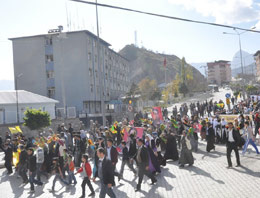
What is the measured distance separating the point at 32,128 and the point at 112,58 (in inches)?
1478

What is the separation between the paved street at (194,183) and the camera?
9.05m

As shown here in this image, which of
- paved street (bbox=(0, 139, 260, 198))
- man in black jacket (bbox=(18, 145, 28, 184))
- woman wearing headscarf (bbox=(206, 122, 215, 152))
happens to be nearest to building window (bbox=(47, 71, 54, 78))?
paved street (bbox=(0, 139, 260, 198))

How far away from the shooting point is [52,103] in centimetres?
3991

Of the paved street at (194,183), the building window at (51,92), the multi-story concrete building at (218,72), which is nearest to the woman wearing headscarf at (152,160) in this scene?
the paved street at (194,183)

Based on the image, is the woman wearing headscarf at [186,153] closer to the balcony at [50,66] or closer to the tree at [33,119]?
the tree at [33,119]

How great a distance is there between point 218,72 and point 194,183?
Answer: 544 ft

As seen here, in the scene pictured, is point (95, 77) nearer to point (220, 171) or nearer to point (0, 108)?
point (0, 108)

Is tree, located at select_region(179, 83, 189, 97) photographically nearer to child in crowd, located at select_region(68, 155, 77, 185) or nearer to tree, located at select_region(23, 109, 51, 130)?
tree, located at select_region(23, 109, 51, 130)

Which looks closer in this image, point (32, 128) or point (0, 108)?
point (32, 128)

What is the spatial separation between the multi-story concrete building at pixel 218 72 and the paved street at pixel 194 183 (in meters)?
160

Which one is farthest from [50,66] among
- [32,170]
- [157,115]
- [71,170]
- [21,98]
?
[71,170]

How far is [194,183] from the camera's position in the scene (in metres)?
10.1

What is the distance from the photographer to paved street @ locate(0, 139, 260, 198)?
356 inches

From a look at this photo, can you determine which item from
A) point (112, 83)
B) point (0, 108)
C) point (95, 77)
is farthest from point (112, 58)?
point (0, 108)
